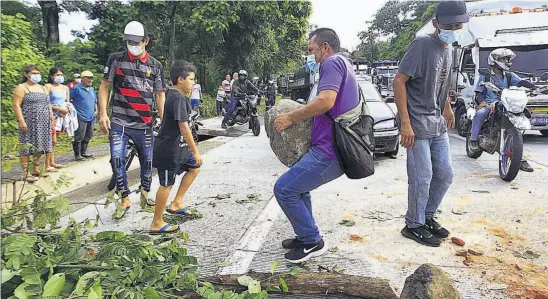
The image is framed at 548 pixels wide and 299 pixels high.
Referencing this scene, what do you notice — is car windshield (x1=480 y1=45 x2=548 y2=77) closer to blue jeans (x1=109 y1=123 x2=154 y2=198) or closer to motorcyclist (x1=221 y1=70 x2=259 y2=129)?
motorcyclist (x1=221 y1=70 x2=259 y2=129)

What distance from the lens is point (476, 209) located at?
486 cm

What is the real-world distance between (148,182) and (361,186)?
111 inches

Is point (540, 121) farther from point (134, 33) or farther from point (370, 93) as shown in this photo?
point (134, 33)

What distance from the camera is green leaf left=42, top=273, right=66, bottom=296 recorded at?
215 centimetres

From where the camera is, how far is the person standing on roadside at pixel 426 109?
3.75 m

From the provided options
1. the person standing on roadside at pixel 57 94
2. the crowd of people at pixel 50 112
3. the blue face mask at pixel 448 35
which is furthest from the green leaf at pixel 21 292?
the person standing on roadside at pixel 57 94

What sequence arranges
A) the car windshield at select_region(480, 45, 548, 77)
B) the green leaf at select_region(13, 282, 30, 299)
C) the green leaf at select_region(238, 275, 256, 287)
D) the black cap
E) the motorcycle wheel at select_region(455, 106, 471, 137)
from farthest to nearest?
the motorcycle wheel at select_region(455, 106, 471, 137)
the car windshield at select_region(480, 45, 548, 77)
the black cap
the green leaf at select_region(238, 275, 256, 287)
the green leaf at select_region(13, 282, 30, 299)

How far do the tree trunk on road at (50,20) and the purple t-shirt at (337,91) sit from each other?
15475mm

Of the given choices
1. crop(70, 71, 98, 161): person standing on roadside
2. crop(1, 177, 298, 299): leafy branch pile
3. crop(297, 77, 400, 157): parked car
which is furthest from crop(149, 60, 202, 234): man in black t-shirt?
crop(70, 71, 98, 161): person standing on roadside

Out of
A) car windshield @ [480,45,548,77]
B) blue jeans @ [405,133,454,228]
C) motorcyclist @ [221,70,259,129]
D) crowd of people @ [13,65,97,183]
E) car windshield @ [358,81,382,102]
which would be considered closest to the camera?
blue jeans @ [405,133,454,228]

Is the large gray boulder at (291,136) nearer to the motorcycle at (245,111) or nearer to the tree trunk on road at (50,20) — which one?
the motorcycle at (245,111)

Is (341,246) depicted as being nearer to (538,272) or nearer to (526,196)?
(538,272)

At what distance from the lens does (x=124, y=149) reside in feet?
16.3

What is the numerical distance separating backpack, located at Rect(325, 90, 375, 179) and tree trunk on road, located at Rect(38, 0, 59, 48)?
1563 cm
